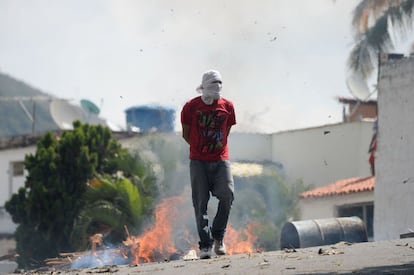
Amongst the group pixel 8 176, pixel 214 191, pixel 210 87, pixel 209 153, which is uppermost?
pixel 210 87

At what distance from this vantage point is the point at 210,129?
9.69 m

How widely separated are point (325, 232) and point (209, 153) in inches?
190

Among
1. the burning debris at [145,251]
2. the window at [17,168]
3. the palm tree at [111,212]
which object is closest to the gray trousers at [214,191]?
the burning debris at [145,251]

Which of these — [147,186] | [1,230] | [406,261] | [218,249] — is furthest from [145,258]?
[1,230]

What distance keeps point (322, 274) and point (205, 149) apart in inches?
102

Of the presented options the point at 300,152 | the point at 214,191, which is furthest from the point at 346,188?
the point at 214,191

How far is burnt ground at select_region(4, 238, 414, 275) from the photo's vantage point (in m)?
7.56

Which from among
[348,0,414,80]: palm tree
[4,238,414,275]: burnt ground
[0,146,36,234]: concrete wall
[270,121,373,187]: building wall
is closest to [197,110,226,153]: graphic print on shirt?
[4,238,414,275]: burnt ground

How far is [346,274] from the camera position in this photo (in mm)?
7277

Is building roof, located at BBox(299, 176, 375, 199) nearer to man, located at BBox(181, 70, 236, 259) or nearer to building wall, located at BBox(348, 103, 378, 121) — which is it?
building wall, located at BBox(348, 103, 378, 121)

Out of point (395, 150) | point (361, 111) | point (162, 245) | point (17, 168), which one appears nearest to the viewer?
point (162, 245)

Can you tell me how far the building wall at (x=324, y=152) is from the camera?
3694 cm

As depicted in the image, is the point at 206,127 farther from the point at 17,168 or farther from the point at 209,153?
the point at 17,168

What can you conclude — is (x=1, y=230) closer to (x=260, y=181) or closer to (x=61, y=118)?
(x=61, y=118)
